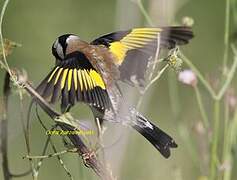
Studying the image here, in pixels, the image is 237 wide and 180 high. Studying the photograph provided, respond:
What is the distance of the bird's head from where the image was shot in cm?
185

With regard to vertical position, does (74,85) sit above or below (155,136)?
above

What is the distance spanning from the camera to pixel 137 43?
2.03 m

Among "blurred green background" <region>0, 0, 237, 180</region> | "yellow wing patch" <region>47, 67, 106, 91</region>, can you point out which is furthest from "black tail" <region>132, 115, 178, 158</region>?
"blurred green background" <region>0, 0, 237, 180</region>

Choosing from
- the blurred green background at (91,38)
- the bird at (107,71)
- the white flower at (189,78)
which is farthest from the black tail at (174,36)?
the blurred green background at (91,38)

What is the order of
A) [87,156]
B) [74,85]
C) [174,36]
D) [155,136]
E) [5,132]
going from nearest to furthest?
[87,156] → [5,132] → [74,85] → [155,136] → [174,36]

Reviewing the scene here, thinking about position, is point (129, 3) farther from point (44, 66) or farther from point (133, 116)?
point (44, 66)

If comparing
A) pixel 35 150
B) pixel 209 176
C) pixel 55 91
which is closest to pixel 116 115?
pixel 55 91

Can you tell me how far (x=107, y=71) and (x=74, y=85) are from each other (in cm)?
24

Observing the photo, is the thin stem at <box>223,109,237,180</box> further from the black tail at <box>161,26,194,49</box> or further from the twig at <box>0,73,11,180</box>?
the twig at <box>0,73,11,180</box>

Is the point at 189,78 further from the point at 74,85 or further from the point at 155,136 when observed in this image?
the point at 74,85

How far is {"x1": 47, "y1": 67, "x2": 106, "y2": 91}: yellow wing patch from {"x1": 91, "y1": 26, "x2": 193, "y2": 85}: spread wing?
0.52 ft

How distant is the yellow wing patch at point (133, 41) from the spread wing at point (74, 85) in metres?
0.20

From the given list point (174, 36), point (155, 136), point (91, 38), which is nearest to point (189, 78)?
point (174, 36)

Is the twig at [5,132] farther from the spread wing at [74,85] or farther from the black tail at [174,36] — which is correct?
the black tail at [174,36]
